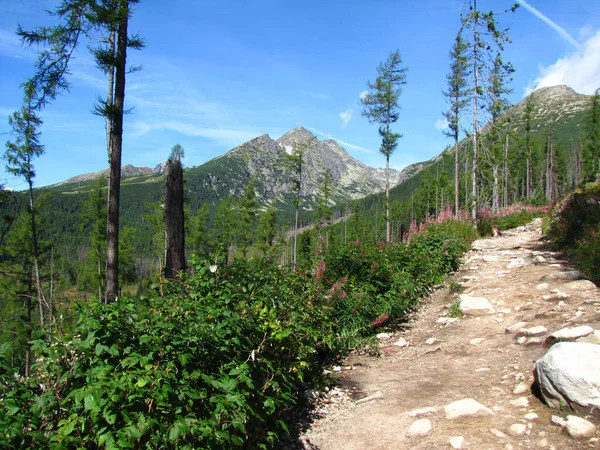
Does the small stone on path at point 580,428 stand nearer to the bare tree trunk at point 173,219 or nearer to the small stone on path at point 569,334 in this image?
the small stone on path at point 569,334

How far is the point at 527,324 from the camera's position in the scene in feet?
18.6

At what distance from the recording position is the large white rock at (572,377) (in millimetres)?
3203

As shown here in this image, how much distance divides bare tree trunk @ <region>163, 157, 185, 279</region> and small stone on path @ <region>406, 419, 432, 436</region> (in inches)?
153

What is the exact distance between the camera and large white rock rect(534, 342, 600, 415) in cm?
320

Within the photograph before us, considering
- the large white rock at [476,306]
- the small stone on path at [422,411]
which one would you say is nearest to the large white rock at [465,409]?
the small stone on path at [422,411]

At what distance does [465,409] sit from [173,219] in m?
4.67

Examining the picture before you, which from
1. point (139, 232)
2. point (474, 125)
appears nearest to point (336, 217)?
point (139, 232)

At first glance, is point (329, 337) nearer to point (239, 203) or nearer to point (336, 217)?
point (239, 203)

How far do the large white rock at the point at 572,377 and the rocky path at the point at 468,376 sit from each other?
0.15m

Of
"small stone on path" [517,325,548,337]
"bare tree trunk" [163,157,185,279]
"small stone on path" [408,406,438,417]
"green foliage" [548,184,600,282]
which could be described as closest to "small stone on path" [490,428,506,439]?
"small stone on path" [408,406,438,417]

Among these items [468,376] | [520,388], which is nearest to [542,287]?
[468,376]

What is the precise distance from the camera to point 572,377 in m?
3.30

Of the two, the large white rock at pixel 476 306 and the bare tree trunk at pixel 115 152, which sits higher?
the bare tree trunk at pixel 115 152

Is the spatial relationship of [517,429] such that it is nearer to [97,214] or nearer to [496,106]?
[496,106]
